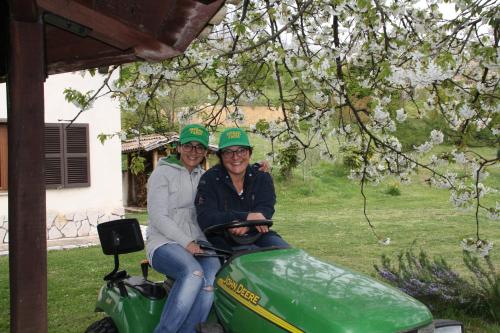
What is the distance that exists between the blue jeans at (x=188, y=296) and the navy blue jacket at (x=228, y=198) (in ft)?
0.91

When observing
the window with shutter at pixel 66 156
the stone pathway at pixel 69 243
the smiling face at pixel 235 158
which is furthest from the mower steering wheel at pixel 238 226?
the window with shutter at pixel 66 156

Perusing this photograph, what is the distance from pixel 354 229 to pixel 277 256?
11.8 meters

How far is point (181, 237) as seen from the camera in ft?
11.1

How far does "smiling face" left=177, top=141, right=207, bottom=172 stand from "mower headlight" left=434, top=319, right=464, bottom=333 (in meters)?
1.76

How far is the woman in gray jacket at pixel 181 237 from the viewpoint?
3145 millimetres

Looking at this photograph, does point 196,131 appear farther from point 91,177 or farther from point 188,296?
point 91,177

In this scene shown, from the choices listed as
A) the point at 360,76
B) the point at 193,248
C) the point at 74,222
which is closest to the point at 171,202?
the point at 193,248

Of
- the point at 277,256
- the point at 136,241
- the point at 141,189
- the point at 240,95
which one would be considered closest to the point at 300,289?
the point at 277,256

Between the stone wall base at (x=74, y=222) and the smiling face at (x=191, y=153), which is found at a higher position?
the smiling face at (x=191, y=153)

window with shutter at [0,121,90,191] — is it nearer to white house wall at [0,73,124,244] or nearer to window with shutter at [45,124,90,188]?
window with shutter at [45,124,90,188]

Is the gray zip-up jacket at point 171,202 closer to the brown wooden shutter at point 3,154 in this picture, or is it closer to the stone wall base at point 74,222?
the brown wooden shutter at point 3,154

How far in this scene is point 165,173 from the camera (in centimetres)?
362

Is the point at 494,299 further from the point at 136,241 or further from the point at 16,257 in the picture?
the point at 16,257

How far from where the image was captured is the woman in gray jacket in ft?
10.3
